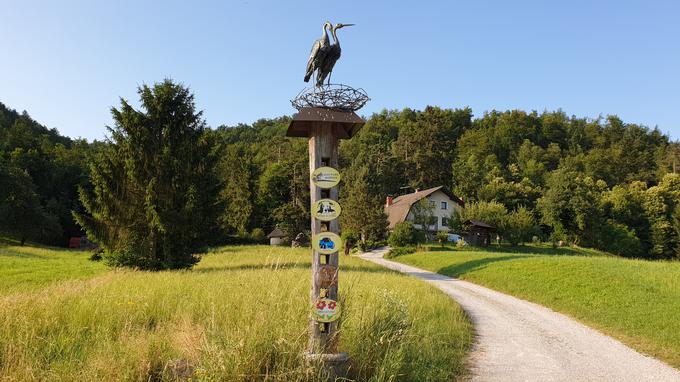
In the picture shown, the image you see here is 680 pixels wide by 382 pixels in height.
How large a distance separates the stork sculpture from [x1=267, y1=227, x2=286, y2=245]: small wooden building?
52.3 m

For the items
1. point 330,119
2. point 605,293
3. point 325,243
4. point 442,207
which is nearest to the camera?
point 325,243

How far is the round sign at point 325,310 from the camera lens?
5.43 metres

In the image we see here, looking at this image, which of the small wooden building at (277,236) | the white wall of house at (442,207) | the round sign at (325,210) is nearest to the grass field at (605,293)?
the round sign at (325,210)

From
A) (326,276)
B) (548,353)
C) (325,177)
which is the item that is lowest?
(548,353)

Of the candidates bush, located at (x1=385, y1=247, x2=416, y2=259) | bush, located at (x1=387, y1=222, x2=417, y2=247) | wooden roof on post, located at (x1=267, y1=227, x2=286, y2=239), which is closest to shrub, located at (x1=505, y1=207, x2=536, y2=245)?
bush, located at (x1=387, y1=222, x2=417, y2=247)

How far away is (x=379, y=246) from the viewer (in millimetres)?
48969

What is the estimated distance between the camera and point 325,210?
5.61m

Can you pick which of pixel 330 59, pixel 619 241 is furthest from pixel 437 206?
pixel 330 59

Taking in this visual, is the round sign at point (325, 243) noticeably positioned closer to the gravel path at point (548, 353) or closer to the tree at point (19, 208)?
the gravel path at point (548, 353)

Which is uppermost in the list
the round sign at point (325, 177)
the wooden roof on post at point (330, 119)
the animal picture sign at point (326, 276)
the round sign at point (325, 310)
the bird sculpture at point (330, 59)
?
the bird sculpture at point (330, 59)

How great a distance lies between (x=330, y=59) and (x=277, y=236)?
53.8m

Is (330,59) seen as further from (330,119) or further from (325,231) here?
(325,231)

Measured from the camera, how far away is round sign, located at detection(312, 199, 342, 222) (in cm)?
557

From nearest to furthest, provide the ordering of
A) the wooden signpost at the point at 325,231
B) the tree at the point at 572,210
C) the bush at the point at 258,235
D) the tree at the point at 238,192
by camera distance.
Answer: the wooden signpost at the point at 325,231, the tree at the point at 572,210, the bush at the point at 258,235, the tree at the point at 238,192
